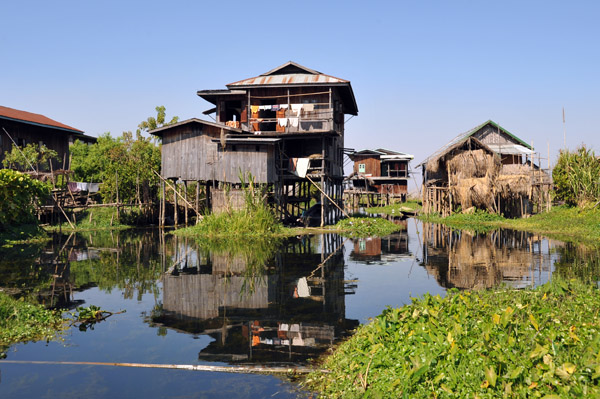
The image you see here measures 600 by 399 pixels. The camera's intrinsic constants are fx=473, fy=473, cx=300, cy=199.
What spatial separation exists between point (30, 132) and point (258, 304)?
2847 centimetres

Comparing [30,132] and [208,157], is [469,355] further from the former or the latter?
[30,132]

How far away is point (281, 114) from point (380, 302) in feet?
58.0

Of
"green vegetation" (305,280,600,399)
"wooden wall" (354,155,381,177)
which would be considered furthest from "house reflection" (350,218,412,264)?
"wooden wall" (354,155,381,177)

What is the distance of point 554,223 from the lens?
24.0m

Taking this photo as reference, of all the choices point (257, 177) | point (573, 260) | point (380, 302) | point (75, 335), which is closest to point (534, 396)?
point (380, 302)

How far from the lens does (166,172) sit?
25812 mm

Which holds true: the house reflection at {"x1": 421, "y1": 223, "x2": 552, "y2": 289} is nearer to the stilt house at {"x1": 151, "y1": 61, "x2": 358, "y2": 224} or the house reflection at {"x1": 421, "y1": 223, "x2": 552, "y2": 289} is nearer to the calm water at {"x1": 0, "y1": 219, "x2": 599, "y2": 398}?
the calm water at {"x1": 0, "y1": 219, "x2": 599, "y2": 398}

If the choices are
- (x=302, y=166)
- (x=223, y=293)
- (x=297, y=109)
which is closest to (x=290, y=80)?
(x=297, y=109)

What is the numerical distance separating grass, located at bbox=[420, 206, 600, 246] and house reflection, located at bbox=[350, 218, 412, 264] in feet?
20.7

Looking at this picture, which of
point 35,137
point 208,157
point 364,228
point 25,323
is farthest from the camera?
point 35,137

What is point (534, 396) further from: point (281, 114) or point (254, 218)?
point (281, 114)

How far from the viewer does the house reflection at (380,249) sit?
15.3 m

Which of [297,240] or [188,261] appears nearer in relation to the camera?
[188,261]

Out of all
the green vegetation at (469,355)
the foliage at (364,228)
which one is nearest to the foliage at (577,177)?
the foliage at (364,228)
